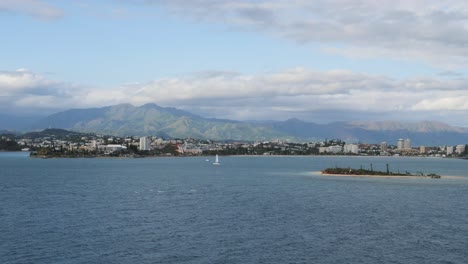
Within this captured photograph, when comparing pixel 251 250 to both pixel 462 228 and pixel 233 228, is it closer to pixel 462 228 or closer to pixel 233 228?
pixel 233 228

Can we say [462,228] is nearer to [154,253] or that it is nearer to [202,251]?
[202,251]

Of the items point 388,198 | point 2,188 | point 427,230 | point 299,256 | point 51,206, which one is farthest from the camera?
point 2,188

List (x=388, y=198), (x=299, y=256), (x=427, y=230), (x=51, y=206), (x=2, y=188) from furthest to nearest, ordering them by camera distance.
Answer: (x=2, y=188) < (x=388, y=198) < (x=51, y=206) < (x=427, y=230) < (x=299, y=256)

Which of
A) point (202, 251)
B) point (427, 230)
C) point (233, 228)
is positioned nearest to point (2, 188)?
point (233, 228)

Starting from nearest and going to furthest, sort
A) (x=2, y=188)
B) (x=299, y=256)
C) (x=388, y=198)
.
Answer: (x=299, y=256) < (x=388, y=198) < (x=2, y=188)

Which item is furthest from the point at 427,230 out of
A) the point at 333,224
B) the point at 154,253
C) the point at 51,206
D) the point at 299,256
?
the point at 51,206

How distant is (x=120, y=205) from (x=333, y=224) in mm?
24732

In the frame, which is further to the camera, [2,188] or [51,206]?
[2,188]

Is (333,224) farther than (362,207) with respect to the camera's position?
No

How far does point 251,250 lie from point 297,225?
11.1m

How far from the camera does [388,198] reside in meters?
76.2

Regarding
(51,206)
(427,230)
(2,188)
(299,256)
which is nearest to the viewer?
(299,256)

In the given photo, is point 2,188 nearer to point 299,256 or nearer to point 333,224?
point 333,224

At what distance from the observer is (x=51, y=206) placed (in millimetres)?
63688
